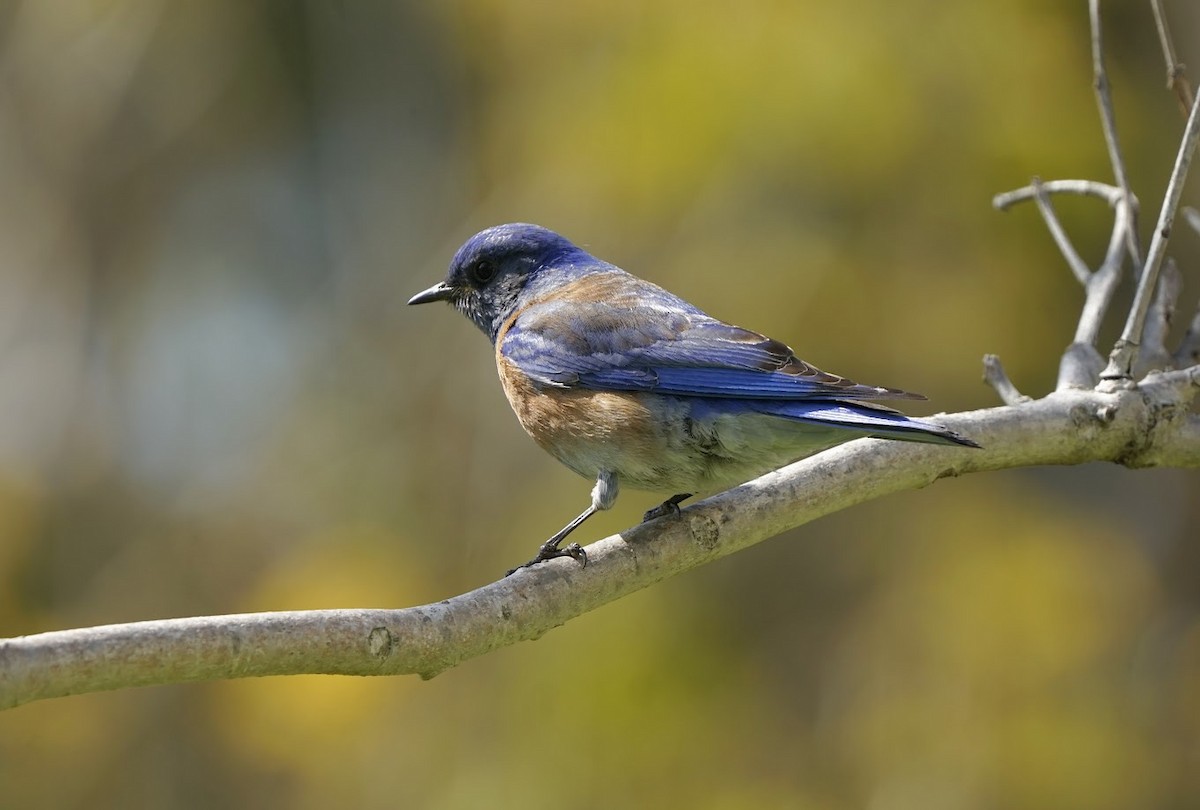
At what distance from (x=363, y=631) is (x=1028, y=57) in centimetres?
490

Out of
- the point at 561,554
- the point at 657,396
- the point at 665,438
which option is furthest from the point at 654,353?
the point at 561,554

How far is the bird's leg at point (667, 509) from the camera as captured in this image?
11.6 feet

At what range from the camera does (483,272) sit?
461 cm

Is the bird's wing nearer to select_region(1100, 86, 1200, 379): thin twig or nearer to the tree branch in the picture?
the tree branch

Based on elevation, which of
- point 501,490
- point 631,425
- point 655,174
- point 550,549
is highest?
point 655,174

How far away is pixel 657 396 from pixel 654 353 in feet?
0.55

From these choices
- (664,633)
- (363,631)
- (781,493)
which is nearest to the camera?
(363,631)

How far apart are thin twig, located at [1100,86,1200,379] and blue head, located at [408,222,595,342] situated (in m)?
1.86

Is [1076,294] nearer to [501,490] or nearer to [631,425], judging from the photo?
[501,490]

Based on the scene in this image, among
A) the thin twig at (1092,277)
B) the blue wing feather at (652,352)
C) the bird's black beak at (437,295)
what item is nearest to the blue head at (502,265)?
the bird's black beak at (437,295)

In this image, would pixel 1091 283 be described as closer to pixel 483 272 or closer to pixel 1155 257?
pixel 1155 257

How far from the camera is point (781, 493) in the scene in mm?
3387

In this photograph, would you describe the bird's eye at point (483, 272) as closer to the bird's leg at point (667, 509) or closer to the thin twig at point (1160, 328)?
the bird's leg at point (667, 509)

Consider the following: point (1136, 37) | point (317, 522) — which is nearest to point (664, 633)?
point (317, 522)
